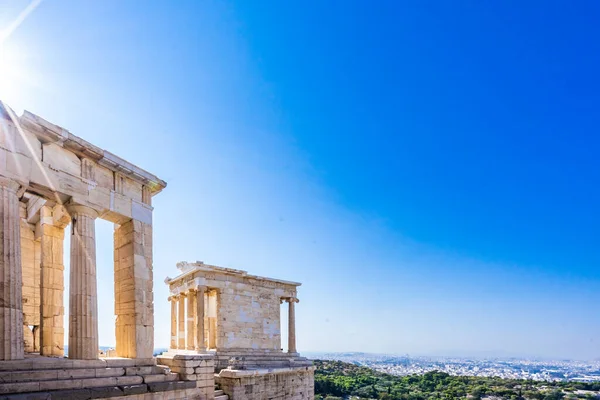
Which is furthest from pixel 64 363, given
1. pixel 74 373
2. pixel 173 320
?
pixel 173 320

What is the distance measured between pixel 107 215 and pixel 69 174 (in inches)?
60.8

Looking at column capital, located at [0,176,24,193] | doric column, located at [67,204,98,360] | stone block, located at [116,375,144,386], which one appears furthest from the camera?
doric column, located at [67,204,98,360]

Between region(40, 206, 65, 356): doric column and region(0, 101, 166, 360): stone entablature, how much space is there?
0.03m

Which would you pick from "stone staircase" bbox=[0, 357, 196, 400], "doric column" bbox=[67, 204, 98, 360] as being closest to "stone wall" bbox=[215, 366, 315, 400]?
"stone staircase" bbox=[0, 357, 196, 400]

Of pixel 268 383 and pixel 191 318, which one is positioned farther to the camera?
pixel 191 318

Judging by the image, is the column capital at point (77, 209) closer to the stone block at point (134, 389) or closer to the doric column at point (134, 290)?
the doric column at point (134, 290)

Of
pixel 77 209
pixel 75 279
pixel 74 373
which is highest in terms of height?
pixel 77 209

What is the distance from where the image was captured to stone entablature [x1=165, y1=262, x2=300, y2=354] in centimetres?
2109

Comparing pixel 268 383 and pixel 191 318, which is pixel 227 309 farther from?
pixel 268 383

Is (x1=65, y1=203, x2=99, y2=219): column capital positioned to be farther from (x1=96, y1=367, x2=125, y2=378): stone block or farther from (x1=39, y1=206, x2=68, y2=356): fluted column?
(x1=96, y1=367, x2=125, y2=378): stone block

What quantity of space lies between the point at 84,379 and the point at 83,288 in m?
2.15

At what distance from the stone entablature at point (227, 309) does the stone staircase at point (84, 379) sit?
32.5ft

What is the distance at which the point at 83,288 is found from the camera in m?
10.3

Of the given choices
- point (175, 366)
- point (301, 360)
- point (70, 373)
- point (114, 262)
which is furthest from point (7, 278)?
point (301, 360)
